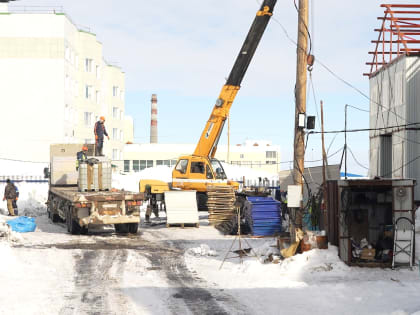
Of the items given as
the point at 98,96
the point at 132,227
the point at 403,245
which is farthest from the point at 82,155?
the point at 98,96

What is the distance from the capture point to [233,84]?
77.6 ft

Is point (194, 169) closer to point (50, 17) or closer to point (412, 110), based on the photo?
point (412, 110)

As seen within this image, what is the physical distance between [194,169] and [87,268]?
1141 centimetres

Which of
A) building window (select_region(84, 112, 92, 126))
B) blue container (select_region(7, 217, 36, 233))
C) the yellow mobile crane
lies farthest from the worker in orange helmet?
building window (select_region(84, 112, 92, 126))

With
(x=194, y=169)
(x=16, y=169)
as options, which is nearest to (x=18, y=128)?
(x=16, y=169)

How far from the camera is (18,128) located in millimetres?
55281

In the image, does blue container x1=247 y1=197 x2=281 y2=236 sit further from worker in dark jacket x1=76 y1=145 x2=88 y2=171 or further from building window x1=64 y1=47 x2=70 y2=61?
building window x1=64 y1=47 x2=70 y2=61

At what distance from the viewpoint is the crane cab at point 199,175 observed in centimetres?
2342

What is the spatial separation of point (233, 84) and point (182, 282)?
1357 centimetres

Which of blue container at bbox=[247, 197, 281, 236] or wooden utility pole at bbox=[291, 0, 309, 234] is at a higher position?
wooden utility pole at bbox=[291, 0, 309, 234]

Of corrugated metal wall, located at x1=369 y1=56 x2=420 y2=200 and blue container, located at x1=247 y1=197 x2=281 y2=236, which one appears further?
corrugated metal wall, located at x1=369 y1=56 x2=420 y2=200

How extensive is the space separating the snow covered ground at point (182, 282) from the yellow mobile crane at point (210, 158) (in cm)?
660

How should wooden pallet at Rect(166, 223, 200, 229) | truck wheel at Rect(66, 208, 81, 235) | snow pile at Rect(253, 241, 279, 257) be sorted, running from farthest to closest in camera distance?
1. wooden pallet at Rect(166, 223, 200, 229)
2. truck wheel at Rect(66, 208, 81, 235)
3. snow pile at Rect(253, 241, 279, 257)

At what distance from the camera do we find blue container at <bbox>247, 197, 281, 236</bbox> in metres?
19.3
